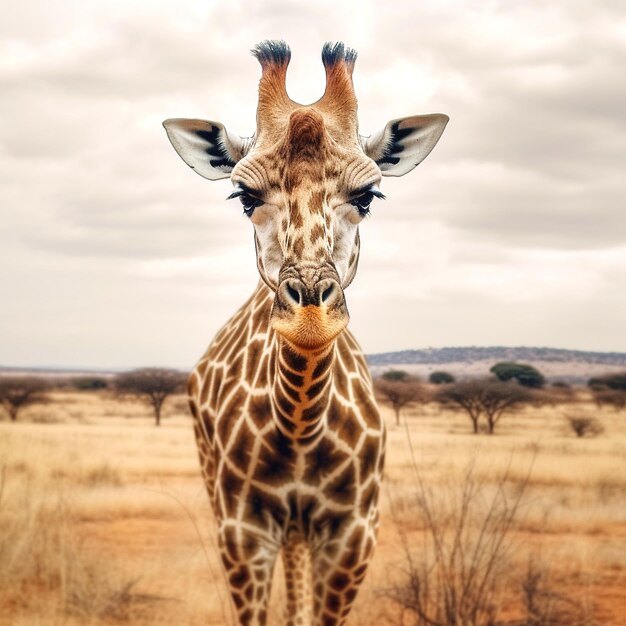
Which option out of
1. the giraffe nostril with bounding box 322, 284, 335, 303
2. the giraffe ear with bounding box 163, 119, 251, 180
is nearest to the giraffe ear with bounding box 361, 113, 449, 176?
the giraffe ear with bounding box 163, 119, 251, 180

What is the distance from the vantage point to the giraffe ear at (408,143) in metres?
4.49

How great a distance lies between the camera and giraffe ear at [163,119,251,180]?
14.8 feet

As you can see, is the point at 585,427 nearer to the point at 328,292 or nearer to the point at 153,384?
the point at 153,384

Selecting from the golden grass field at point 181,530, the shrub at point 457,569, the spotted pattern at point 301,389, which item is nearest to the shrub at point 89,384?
the golden grass field at point 181,530

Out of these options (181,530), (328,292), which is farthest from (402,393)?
(328,292)

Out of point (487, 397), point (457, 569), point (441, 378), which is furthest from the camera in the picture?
point (441, 378)

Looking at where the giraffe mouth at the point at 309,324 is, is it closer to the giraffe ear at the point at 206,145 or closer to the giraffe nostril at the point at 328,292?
the giraffe nostril at the point at 328,292

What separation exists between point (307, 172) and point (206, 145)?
1073 millimetres

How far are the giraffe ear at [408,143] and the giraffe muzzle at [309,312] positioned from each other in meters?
1.36

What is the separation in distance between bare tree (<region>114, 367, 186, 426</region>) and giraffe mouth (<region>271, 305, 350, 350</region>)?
3401cm

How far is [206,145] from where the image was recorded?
4.57 meters

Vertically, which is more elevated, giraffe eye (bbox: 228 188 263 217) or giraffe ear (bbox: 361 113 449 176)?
giraffe ear (bbox: 361 113 449 176)

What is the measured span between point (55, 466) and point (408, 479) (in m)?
7.64

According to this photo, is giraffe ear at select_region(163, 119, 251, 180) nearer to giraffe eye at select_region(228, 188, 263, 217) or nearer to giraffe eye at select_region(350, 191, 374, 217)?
giraffe eye at select_region(228, 188, 263, 217)
